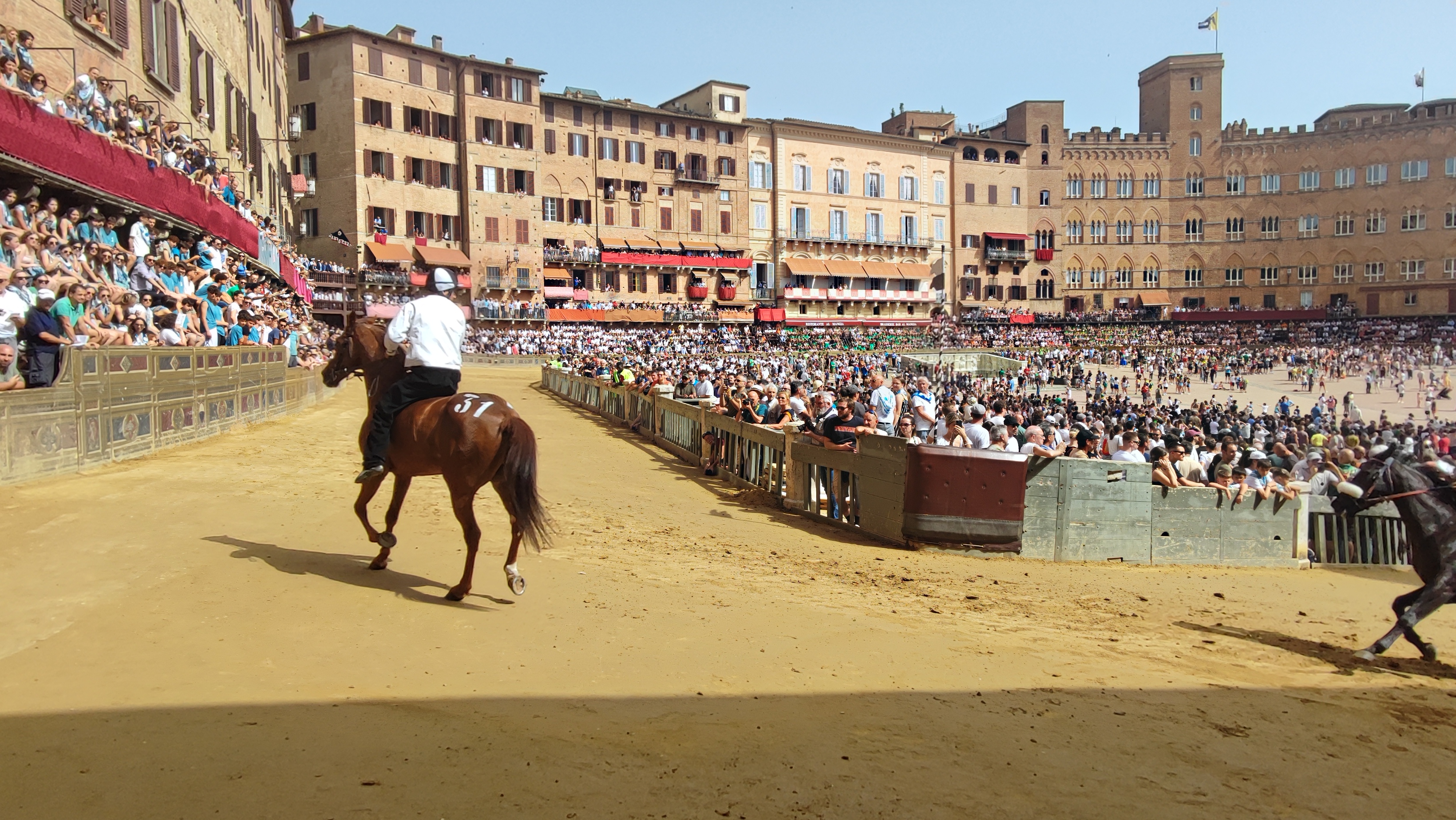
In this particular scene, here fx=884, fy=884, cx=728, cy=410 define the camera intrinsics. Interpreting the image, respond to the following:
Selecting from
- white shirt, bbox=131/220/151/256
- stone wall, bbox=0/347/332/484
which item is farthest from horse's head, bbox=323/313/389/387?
white shirt, bbox=131/220/151/256

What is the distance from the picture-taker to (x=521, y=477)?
6.71 meters

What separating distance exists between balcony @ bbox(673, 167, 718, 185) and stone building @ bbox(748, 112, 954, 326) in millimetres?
3541

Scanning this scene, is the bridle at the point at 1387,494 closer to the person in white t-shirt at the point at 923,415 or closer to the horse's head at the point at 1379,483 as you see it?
the horse's head at the point at 1379,483

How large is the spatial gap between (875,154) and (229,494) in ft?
236

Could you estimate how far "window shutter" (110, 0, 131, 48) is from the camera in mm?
18500

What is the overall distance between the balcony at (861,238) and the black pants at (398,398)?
6515 cm

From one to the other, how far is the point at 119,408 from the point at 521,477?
6545 mm

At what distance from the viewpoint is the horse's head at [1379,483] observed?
26.5 feet

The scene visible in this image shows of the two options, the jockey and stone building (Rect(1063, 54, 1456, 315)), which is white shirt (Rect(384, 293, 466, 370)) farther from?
stone building (Rect(1063, 54, 1456, 315))

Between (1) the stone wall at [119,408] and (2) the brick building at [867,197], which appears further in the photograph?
(2) the brick building at [867,197]

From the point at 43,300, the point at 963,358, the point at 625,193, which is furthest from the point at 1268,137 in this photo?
the point at 43,300

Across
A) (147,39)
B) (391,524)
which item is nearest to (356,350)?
(391,524)

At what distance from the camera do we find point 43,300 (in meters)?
9.57

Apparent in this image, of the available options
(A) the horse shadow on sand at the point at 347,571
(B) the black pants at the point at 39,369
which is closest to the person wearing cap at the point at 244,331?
(B) the black pants at the point at 39,369
